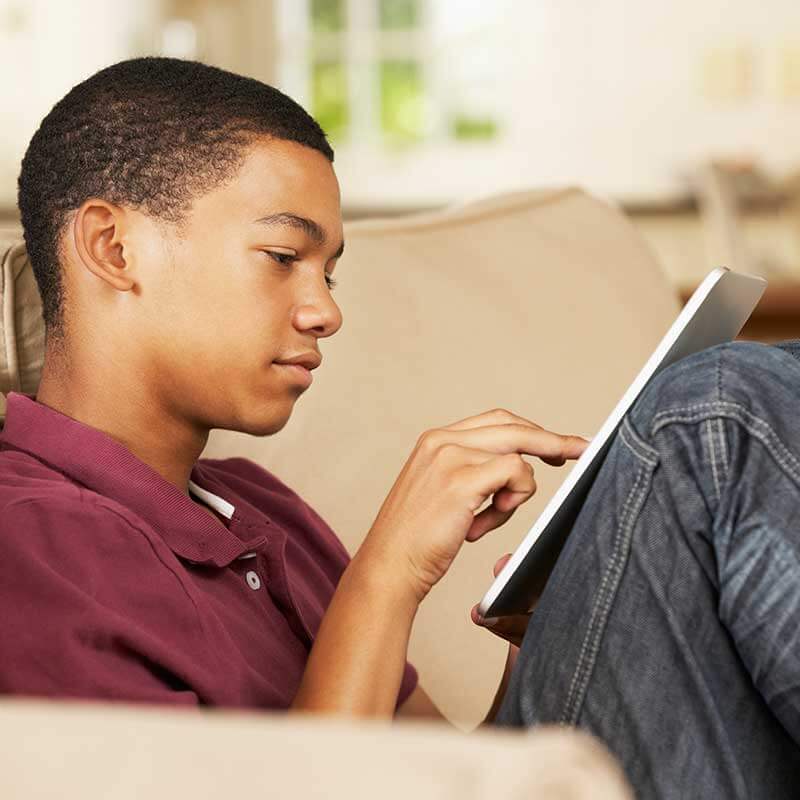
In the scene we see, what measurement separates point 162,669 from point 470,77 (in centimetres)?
413

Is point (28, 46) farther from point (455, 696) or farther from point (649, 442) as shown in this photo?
point (649, 442)

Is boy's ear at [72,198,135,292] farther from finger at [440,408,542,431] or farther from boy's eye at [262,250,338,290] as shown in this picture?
finger at [440,408,542,431]

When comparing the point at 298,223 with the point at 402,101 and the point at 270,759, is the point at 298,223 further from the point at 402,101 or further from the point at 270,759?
the point at 402,101

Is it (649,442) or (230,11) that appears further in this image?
(230,11)

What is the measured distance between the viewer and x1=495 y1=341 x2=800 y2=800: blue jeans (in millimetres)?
741

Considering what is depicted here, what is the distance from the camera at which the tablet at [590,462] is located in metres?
0.81

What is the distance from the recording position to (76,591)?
2.52 feet

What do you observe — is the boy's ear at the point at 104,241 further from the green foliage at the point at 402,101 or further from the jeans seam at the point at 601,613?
the green foliage at the point at 402,101

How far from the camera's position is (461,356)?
1.34 meters

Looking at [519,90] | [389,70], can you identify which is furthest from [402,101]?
[519,90]

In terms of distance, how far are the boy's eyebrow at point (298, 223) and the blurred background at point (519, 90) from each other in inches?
135

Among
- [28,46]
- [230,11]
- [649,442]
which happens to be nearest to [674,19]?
[230,11]

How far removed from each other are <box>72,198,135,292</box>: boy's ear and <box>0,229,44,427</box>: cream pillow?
127 mm

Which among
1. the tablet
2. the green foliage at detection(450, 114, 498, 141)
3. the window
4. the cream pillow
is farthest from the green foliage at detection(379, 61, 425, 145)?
the tablet
